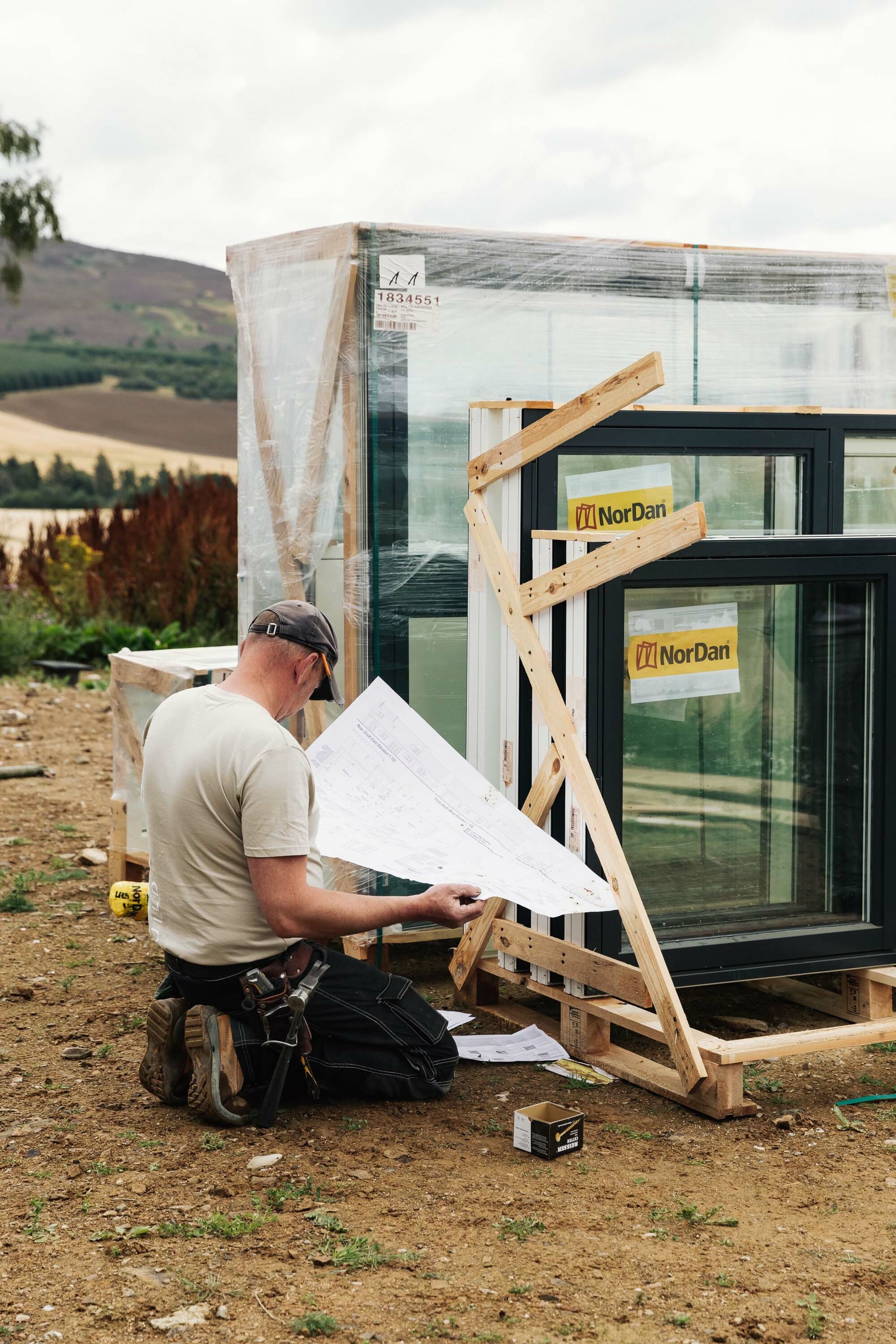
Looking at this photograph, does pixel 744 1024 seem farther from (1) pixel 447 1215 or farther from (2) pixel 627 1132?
(1) pixel 447 1215

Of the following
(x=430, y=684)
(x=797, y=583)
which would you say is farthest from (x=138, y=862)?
(x=797, y=583)

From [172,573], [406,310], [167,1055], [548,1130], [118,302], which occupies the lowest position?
[548,1130]

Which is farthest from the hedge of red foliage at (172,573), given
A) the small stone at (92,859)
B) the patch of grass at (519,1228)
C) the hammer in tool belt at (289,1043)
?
the patch of grass at (519,1228)

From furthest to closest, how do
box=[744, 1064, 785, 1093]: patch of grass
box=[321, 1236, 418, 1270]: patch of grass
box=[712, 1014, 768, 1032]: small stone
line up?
box=[712, 1014, 768, 1032]: small stone
box=[744, 1064, 785, 1093]: patch of grass
box=[321, 1236, 418, 1270]: patch of grass

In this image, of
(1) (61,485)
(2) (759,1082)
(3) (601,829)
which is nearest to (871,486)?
(3) (601,829)

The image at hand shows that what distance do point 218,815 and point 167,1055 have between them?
2.31 ft

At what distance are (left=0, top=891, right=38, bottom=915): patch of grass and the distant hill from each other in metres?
59.3

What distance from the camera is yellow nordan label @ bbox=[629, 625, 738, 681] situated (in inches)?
159

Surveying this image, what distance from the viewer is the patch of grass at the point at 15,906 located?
580 cm

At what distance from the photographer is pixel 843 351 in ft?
18.5

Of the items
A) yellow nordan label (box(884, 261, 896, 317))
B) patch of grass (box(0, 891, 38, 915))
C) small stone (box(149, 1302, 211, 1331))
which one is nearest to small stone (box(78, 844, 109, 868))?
patch of grass (box(0, 891, 38, 915))

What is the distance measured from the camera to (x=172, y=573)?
12.1m

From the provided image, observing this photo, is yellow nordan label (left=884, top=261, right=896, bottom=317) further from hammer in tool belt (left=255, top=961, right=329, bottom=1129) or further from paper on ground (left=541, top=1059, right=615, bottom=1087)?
hammer in tool belt (left=255, top=961, right=329, bottom=1129)

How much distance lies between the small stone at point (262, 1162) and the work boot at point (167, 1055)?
39 cm
